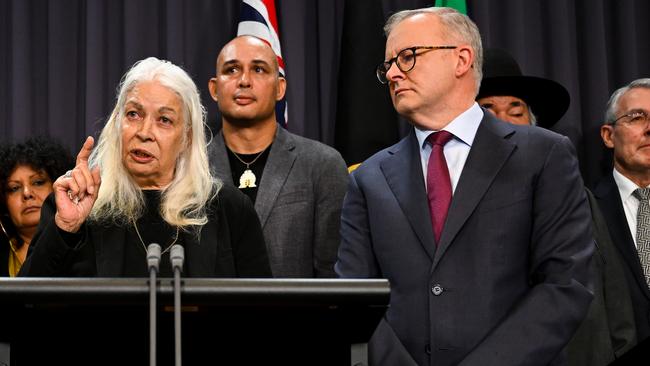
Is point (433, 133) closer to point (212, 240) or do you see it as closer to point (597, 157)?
point (212, 240)

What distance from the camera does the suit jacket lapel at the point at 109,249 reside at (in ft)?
7.76

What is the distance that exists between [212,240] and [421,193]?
23.3 inches

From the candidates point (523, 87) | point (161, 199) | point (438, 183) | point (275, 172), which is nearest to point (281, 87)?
point (275, 172)

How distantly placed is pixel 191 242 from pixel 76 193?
1.45 feet

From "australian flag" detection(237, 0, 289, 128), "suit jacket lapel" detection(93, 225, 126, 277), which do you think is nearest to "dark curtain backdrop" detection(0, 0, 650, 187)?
"australian flag" detection(237, 0, 289, 128)

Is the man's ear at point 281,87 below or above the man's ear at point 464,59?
below

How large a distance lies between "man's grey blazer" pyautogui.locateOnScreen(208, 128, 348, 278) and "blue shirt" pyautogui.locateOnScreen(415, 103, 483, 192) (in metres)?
0.82

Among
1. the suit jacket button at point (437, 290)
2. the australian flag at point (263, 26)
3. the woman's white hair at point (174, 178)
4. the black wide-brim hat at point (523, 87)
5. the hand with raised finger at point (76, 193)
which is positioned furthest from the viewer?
the australian flag at point (263, 26)

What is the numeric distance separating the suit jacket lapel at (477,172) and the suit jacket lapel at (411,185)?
0.06 m

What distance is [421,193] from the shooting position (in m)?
2.34

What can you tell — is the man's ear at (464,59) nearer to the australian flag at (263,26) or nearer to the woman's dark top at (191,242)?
the woman's dark top at (191,242)

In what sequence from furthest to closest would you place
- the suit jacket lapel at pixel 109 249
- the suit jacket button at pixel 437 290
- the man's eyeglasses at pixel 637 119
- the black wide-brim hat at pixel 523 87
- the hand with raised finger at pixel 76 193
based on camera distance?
the man's eyeglasses at pixel 637 119
the black wide-brim hat at pixel 523 87
the suit jacket lapel at pixel 109 249
the suit jacket button at pixel 437 290
the hand with raised finger at pixel 76 193

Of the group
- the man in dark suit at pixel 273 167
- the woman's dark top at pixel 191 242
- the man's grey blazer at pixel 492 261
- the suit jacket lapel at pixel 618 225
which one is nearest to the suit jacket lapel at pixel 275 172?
the man in dark suit at pixel 273 167

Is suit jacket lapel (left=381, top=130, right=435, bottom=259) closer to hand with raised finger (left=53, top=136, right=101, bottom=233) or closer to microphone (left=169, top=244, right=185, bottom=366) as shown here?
hand with raised finger (left=53, top=136, right=101, bottom=233)
